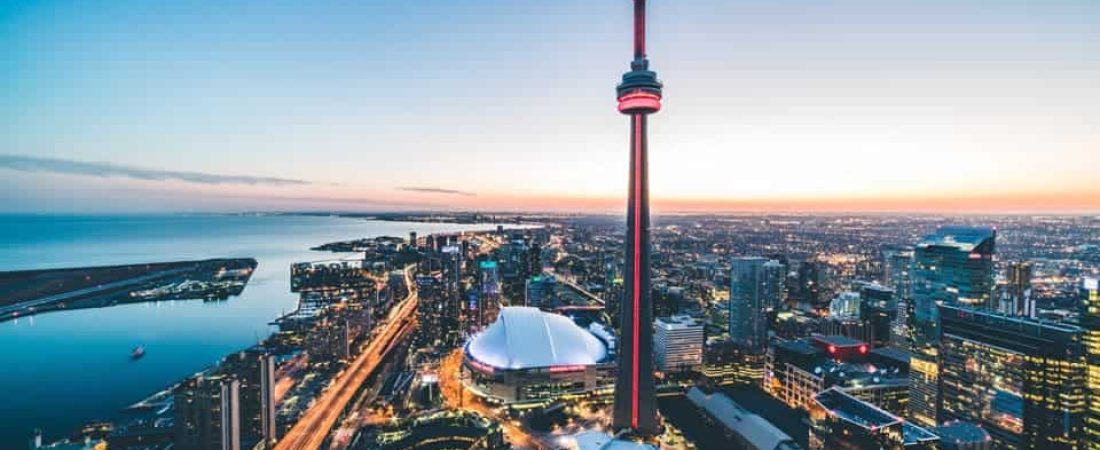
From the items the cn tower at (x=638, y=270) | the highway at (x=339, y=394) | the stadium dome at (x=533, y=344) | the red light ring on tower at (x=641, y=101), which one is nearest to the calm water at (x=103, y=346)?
the highway at (x=339, y=394)

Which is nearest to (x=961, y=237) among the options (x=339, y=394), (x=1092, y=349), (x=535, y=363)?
(x=1092, y=349)

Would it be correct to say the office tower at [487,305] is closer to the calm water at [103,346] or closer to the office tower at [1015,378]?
the calm water at [103,346]

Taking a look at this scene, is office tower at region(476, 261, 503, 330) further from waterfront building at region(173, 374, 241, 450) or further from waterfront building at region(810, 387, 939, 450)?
waterfront building at region(810, 387, 939, 450)

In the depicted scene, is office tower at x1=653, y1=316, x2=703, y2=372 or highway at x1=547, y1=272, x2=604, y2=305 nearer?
office tower at x1=653, y1=316, x2=703, y2=372

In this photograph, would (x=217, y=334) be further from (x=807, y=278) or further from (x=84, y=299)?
(x=807, y=278)

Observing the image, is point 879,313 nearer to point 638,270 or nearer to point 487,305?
point 638,270

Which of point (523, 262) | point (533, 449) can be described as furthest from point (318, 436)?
point (523, 262)

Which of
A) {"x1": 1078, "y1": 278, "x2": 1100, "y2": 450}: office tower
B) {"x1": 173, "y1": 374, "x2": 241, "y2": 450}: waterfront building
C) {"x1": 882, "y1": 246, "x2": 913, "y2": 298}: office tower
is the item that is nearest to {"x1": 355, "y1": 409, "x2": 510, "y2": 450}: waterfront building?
{"x1": 173, "y1": 374, "x2": 241, "y2": 450}: waterfront building

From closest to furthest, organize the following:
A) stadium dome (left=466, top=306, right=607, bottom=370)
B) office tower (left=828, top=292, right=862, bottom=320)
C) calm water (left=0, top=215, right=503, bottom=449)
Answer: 1. calm water (left=0, top=215, right=503, bottom=449)
2. stadium dome (left=466, top=306, right=607, bottom=370)
3. office tower (left=828, top=292, right=862, bottom=320)
